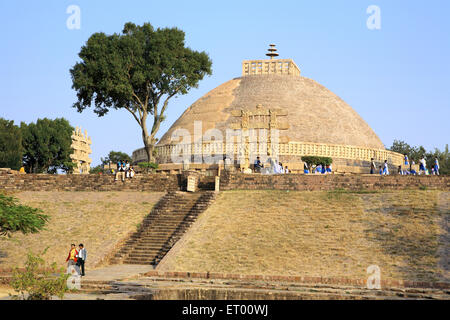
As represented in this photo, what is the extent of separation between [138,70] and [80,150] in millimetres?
13480

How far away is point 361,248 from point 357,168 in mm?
19357

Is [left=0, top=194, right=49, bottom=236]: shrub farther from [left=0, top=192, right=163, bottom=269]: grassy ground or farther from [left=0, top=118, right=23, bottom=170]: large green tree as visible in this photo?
[left=0, top=118, right=23, bottom=170]: large green tree

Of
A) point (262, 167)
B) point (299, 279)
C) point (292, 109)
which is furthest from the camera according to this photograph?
point (292, 109)

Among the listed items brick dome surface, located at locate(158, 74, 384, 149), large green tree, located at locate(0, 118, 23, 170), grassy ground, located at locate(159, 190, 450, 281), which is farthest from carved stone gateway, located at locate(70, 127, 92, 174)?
grassy ground, located at locate(159, 190, 450, 281)

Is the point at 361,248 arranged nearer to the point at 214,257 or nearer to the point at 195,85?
the point at 214,257

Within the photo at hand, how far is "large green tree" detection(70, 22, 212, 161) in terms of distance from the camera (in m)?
38.2

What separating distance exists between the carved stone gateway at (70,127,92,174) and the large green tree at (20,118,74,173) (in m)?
1.51

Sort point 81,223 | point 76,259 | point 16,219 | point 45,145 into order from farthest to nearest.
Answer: point 45,145
point 81,223
point 76,259
point 16,219

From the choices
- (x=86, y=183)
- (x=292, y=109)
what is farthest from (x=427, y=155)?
(x=86, y=183)

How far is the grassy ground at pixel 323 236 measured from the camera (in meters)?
20.3

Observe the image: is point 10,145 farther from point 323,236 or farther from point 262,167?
point 323,236

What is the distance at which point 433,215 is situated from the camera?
23.4 metres

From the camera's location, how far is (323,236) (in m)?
22.5
